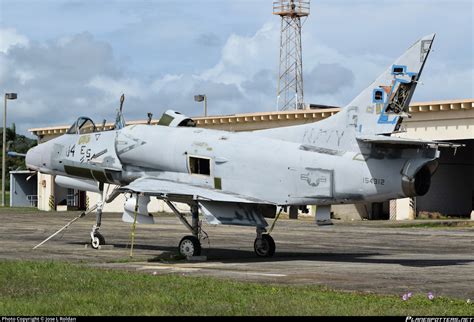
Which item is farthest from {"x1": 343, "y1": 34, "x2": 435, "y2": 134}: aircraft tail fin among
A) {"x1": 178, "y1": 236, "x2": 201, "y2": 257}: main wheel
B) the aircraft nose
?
the aircraft nose

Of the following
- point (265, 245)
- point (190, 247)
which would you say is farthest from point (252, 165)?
point (265, 245)

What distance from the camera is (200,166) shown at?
23.4 metres

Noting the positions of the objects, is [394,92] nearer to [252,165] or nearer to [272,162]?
[272,162]

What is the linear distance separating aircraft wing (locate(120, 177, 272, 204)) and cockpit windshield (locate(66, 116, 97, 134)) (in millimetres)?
5144

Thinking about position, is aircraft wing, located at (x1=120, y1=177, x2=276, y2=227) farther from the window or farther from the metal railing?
the metal railing

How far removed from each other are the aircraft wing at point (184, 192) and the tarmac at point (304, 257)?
165 cm

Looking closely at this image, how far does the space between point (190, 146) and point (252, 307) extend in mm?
10804

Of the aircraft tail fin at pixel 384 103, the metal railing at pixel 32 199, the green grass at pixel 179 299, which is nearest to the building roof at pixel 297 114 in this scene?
the metal railing at pixel 32 199

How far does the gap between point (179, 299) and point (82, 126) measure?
49.0ft

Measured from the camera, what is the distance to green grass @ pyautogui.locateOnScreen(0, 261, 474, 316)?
12719mm

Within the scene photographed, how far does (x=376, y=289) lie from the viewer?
15961 millimetres

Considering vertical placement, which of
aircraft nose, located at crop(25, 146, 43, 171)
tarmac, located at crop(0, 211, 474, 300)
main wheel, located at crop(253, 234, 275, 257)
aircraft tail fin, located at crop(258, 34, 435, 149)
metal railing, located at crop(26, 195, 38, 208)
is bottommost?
tarmac, located at crop(0, 211, 474, 300)

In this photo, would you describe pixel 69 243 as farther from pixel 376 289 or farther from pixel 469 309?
pixel 469 309

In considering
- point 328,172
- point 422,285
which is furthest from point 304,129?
point 422,285
